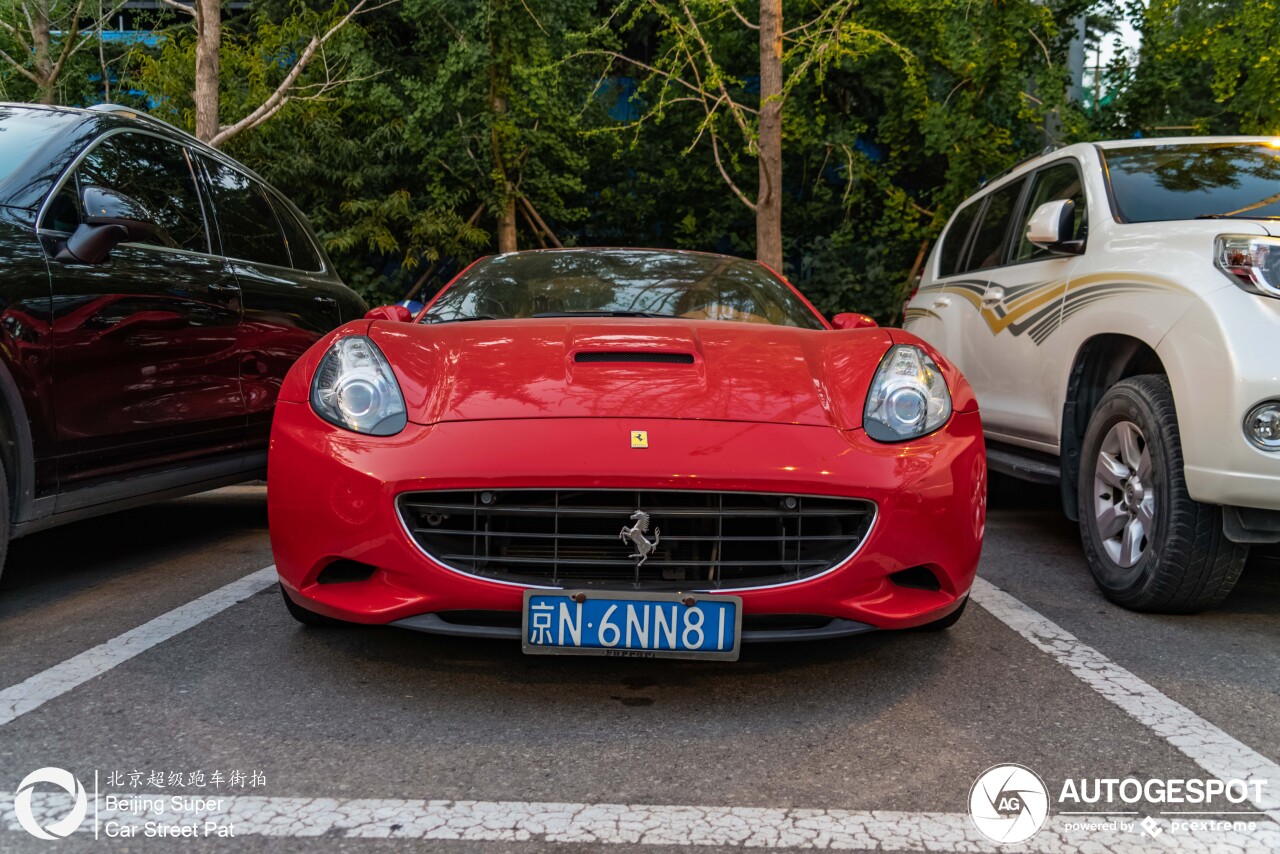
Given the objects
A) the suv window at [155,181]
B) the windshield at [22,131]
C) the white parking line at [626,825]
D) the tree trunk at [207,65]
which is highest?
the tree trunk at [207,65]

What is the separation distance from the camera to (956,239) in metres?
6.38

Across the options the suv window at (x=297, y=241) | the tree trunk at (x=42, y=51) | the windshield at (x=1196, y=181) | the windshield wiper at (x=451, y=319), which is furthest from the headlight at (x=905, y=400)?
the tree trunk at (x=42, y=51)

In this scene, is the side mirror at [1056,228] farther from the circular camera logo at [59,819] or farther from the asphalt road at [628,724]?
the circular camera logo at [59,819]

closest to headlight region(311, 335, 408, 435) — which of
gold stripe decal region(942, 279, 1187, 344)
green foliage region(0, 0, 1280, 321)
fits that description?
gold stripe decal region(942, 279, 1187, 344)

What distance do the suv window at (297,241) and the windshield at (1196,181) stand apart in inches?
148

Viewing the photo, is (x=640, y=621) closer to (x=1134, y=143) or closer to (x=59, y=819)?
(x=59, y=819)

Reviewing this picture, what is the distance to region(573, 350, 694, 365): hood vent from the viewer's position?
3.05 m

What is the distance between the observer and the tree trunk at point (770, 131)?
9.39 metres

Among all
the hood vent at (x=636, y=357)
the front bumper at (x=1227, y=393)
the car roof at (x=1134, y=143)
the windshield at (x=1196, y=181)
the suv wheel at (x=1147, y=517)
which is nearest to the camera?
the hood vent at (x=636, y=357)

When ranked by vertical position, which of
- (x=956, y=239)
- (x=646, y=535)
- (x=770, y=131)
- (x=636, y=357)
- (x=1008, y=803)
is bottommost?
(x=1008, y=803)

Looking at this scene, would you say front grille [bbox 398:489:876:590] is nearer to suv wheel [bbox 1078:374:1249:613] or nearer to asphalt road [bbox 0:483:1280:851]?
asphalt road [bbox 0:483:1280:851]

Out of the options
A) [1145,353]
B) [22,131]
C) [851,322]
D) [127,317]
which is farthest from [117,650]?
[1145,353]

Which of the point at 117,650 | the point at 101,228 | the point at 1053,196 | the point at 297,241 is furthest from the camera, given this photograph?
the point at 297,241

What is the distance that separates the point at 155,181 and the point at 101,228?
2.78 ft
